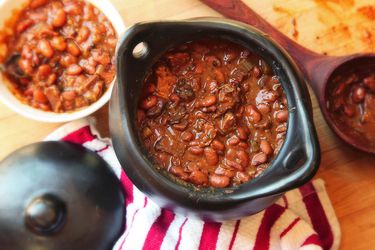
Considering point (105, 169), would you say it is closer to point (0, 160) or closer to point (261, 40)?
point (0, 160)

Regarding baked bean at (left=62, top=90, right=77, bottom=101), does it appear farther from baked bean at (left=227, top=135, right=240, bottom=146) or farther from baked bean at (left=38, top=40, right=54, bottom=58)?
baked bean at (left=227, top=135, right=240, bottom=146)

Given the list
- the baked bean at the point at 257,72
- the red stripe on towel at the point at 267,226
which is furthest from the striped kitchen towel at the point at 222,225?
the baked bean at the point at 257,72

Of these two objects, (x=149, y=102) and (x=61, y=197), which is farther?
(x=61, y=197)

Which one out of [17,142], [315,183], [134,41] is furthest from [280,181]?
[17,142]

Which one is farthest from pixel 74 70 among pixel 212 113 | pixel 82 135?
pixel 212 113

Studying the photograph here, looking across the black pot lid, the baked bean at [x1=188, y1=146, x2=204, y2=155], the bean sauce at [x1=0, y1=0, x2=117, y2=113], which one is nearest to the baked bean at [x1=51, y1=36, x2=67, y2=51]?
the bean sauce at [x1=0, y1=0, x2=117, y2=113]

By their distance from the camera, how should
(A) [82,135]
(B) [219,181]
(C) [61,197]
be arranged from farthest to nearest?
(A) [82,135], (C) [61,197], (B) [219,181]

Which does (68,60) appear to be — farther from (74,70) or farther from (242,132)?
(242,132)
